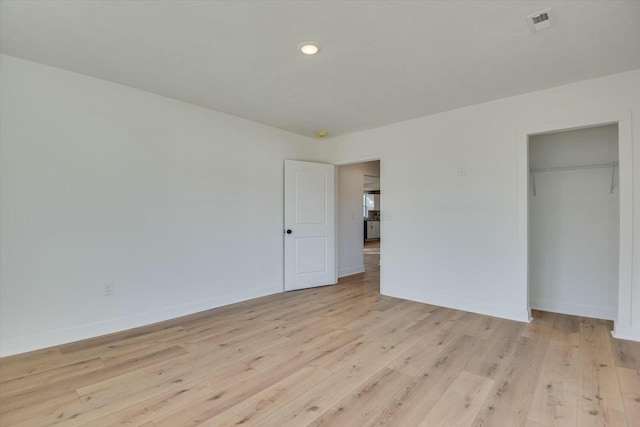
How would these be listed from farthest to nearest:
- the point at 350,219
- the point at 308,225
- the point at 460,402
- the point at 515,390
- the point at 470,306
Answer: the point at 350,219 < the point at 308,225 < the point at 470,306 < the point at 515,390 < the point at 460,402

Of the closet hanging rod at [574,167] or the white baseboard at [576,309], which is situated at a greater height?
the closet hanging rod at [574,167]

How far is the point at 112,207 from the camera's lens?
3090 millimetres

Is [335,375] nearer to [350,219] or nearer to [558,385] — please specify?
[558,385]

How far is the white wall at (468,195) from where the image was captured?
3051 millimetres

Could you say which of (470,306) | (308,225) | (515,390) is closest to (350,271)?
(308,225)

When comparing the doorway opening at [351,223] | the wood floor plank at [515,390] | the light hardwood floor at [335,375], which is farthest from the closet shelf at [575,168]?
the doorway opening at [351,223]

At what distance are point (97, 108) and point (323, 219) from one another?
3309 mm

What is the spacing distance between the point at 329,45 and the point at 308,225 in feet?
9.82

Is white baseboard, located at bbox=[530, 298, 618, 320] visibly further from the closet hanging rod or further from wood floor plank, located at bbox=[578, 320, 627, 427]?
the closet hanging rod

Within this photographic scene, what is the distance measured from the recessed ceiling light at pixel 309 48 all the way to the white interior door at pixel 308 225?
2.39 m

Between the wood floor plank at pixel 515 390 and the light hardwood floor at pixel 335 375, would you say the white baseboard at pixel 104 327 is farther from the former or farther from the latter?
the wood floor plank at pixel 515 390

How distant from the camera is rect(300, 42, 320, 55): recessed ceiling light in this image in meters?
2.37

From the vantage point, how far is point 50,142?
2.76 meters

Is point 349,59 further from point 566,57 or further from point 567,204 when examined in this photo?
point 567,204
